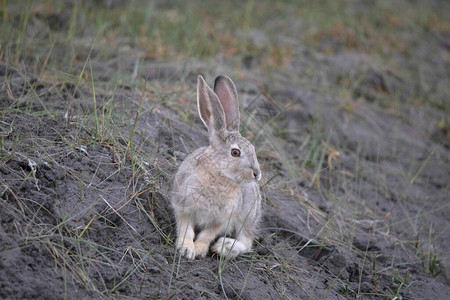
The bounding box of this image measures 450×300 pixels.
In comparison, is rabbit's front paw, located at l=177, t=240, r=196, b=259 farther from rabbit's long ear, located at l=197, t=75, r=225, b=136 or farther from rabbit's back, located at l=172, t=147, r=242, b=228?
rabbit's long ear, located at l=197, t=75, r=225, b=136

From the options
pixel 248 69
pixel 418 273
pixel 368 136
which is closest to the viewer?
pixel 418 273

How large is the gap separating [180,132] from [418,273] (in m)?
2.74

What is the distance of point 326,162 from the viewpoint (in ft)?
22.9

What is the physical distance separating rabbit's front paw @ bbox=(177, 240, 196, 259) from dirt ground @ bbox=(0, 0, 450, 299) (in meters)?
0.05

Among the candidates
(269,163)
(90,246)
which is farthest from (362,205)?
(90,246)

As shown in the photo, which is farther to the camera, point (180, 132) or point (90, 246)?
point (180, 132)

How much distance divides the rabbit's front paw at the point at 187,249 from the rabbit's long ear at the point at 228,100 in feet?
3.68

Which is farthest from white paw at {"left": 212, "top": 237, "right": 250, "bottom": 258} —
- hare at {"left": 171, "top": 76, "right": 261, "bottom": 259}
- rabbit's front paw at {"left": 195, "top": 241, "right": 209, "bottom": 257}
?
rabbit's front paw at {"left": 195, "top": 241, "right": 209, "bottom": 257}

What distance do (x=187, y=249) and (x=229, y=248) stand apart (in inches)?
15.7

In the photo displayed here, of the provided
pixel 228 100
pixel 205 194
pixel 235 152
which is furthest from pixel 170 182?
pixel 228 100

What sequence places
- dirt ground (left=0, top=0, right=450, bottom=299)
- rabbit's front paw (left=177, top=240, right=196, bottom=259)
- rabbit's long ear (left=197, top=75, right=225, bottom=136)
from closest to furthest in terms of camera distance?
1. dirt ground (left=0, top=0, right=450, bottom=299)
2. rabbit's front paw (left=177, top=240, right=196, bottom=259)
3. rabbit's long ear (left=197, top=75, right=225, bottom=136)

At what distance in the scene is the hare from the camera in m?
4.44

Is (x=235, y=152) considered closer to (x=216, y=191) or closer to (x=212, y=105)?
(x=216, y=191)

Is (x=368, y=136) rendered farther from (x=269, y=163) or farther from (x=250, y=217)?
(x=250, y=217)
